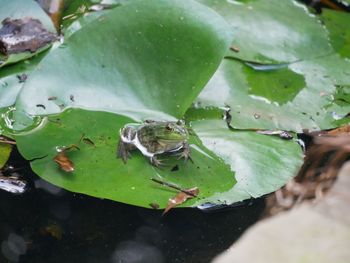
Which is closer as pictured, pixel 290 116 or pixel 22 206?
pixel 22 206

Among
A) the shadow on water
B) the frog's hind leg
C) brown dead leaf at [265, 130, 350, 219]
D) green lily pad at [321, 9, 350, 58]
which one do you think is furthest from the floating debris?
green lily pad at [321, 9, 350, 58]

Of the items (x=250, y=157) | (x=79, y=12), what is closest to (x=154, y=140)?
(x=250, y=157)

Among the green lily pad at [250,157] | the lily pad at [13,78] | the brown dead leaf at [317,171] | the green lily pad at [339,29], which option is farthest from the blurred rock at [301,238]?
the lily pad at [13,78]

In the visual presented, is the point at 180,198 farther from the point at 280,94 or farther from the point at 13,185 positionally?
the point at 280,94

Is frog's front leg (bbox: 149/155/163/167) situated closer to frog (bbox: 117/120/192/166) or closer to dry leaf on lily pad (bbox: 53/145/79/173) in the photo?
frog (bbox: 117/120/192/166)

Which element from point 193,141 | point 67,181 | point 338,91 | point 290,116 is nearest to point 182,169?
point 193,141

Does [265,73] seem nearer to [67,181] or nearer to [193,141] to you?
[193,141]
